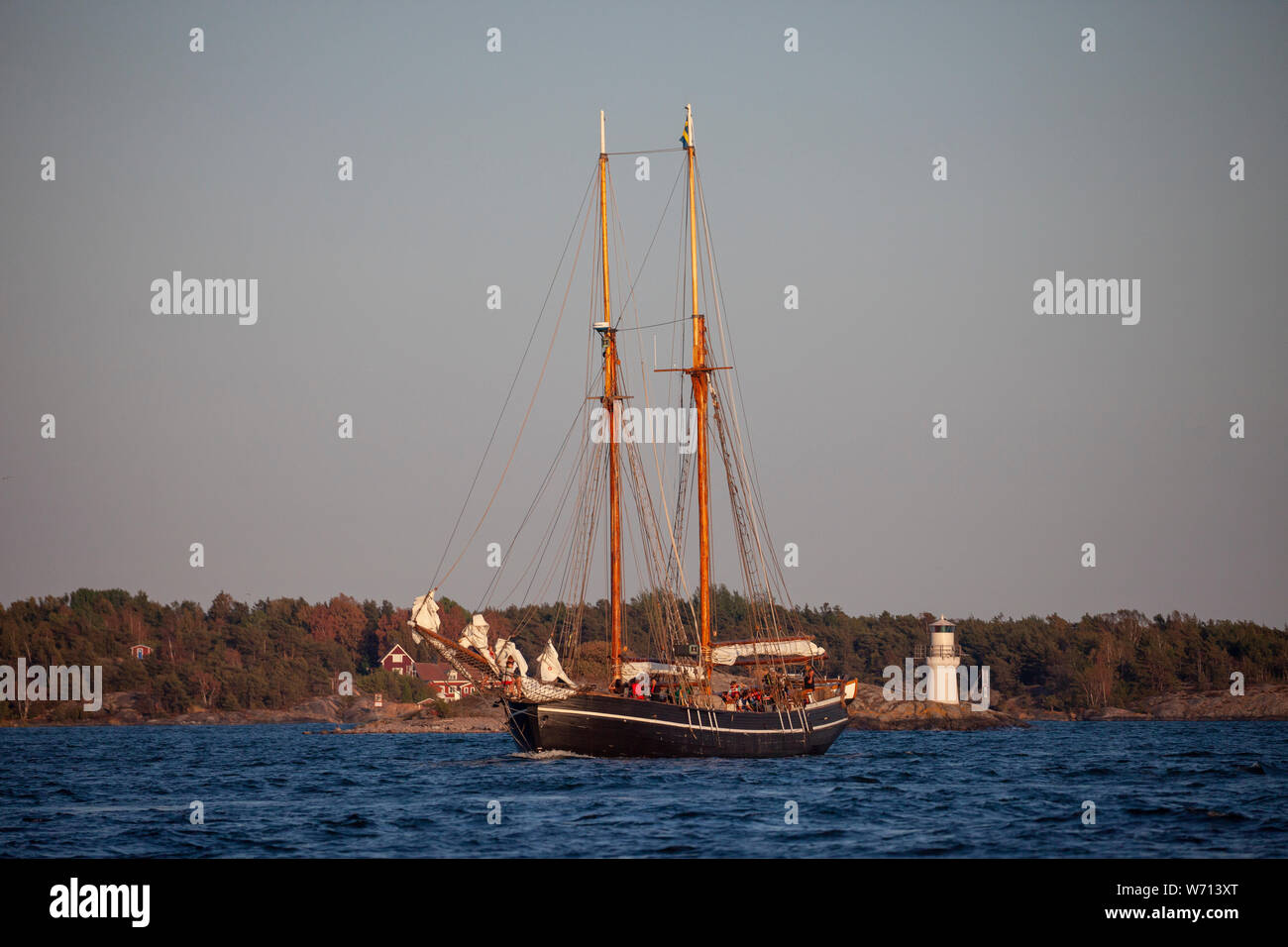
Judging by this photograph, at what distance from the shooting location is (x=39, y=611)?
189 m

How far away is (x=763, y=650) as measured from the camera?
69.9 meters

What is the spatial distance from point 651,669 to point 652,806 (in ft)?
77.1

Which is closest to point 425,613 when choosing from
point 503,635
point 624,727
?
point 624,727

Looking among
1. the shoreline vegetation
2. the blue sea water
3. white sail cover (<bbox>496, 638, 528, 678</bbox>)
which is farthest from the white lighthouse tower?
white sail cover (<bbox>496, 638, 528, 678</bbox>)

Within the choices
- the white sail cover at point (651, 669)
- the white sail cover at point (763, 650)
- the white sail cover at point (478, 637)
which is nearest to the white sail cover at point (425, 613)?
the white sail cover at point (478, 637)

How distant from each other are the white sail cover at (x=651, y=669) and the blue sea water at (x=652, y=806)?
16.0ft

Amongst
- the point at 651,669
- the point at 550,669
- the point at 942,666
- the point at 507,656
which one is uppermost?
the point at 507,656

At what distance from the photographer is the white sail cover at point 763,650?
68750 mm

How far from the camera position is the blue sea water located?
31828 millimetres

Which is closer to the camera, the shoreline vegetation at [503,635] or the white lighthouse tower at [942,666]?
the white lighthouse tower at [942,666]

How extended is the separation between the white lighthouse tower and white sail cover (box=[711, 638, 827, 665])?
2173 inches

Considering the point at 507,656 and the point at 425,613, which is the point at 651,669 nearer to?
the point at 507,656

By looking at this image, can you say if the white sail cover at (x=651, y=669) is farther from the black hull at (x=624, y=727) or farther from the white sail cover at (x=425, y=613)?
the white sail cover at (x=425, y=613)
